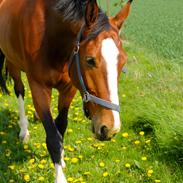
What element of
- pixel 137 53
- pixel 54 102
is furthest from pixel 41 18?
pixel 137 53

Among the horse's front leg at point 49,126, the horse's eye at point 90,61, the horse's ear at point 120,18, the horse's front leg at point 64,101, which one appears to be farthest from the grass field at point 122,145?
the horse's ear at point 120,18

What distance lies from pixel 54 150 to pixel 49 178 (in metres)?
0.37

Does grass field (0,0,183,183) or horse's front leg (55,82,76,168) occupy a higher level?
horse's front leg (55,82,76,168)

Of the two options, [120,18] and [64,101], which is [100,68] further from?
[64,101]

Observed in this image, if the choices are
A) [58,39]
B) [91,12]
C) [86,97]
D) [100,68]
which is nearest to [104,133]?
[86,97]

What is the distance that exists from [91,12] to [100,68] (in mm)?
476

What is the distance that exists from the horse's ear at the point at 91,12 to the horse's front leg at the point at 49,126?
1.10 metres

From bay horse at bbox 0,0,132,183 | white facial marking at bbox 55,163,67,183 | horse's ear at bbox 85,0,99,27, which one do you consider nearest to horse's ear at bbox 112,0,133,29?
bay horse at bbox 0,0,132,183

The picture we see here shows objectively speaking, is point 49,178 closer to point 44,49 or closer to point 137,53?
point 44,49

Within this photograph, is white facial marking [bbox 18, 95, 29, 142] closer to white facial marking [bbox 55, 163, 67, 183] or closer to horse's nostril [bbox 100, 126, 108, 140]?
white facial marking [bbox 55, 163, 67, 183]

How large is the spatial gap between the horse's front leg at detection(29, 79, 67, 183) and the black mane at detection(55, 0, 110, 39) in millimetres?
825

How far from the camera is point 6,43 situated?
4.65 meters

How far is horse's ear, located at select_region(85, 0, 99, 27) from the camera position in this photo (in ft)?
9.66

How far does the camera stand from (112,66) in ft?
9.27
